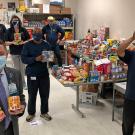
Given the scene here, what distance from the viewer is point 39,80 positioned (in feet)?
15.6

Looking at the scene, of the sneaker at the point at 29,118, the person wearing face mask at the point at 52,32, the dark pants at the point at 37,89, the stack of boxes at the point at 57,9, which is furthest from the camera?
the stack of boxes at the point at 57,9

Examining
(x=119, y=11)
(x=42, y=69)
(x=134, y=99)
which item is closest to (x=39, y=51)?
(x=42, y=69)

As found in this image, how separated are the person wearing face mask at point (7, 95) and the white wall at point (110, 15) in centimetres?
384

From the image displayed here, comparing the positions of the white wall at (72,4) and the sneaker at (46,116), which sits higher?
the white wall at (72,4)

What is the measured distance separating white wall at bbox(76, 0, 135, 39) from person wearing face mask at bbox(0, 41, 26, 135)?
12.6 ft

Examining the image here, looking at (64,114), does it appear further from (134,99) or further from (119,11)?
(119,11)

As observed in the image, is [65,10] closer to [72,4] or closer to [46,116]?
[72,4]

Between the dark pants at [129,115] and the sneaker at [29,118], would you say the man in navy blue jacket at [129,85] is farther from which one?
the sneaker at [29,118]

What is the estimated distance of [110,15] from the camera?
6973 millimetres

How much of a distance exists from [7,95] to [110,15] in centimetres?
494

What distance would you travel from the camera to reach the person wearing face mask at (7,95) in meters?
2.52

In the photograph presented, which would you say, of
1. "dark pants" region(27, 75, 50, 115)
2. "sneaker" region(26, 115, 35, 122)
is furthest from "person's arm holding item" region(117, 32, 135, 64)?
"sneaker" region(26, 115, 35, 122)

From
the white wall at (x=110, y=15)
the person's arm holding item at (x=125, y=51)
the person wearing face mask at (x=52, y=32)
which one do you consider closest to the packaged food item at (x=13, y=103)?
the person's arm holding item at (x=125, y=51)

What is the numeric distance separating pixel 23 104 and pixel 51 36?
567 centimetres
